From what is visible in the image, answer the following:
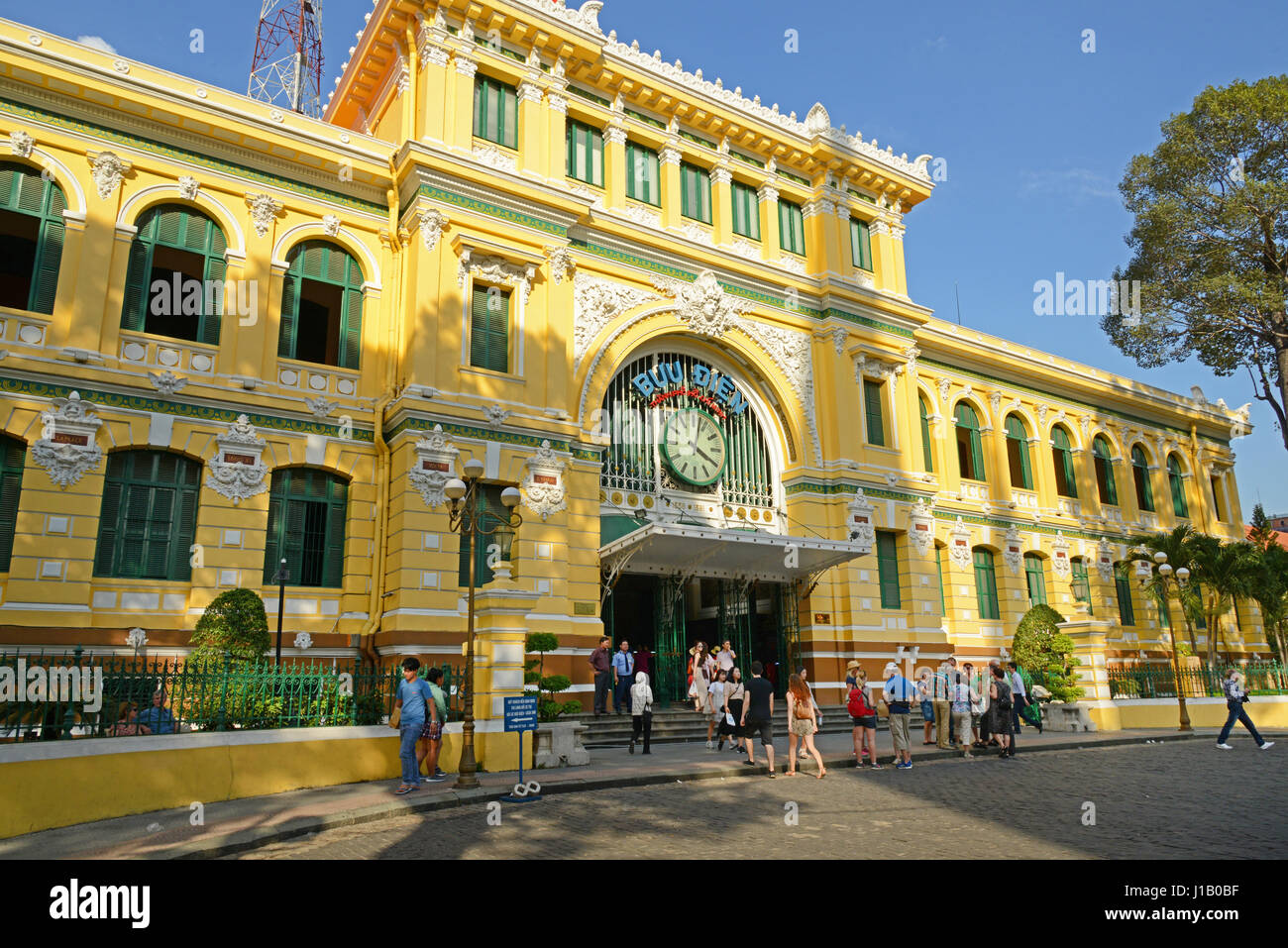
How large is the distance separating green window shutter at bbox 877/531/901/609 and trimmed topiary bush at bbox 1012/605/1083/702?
362 centimetres

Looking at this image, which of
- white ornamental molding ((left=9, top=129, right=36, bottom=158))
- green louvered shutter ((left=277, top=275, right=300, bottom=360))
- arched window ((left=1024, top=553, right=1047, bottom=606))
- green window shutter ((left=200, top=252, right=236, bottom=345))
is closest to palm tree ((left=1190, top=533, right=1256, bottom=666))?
arched window ((left=1024, top=553, right=1047, bottom=606))

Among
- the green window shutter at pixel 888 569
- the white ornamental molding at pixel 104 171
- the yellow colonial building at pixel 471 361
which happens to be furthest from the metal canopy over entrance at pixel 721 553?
the white ornamental molding at pixel 104 171

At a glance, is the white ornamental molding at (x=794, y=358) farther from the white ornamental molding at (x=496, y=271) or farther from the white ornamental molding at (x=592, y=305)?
the white ornamental molding at (x=496, y=271)

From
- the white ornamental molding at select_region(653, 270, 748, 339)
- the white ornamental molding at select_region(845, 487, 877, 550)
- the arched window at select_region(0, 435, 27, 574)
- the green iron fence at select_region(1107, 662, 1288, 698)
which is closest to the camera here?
the arched window at select_region(0, 435, 27, 574)

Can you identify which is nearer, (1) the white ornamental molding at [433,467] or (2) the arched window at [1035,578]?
(1) the white ornamental molding at [433,467]

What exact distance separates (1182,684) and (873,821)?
1987 centimetres

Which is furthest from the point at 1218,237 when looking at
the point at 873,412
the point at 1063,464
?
the point at 873,412

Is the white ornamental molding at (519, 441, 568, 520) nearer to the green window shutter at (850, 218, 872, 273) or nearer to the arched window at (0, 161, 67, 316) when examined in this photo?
the arched window at (0, 161, 67, 316)

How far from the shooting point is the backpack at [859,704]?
15.7 m

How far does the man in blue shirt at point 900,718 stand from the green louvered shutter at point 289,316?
1460cm

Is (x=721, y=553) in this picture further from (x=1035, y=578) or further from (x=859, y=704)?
(x=1035, y=578)

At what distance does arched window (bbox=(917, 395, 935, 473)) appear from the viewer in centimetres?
3098

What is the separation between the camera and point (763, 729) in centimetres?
1485

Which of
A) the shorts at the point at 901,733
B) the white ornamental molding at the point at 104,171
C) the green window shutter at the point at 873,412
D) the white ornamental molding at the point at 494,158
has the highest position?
the white ornamental molding at the point at 494,158
